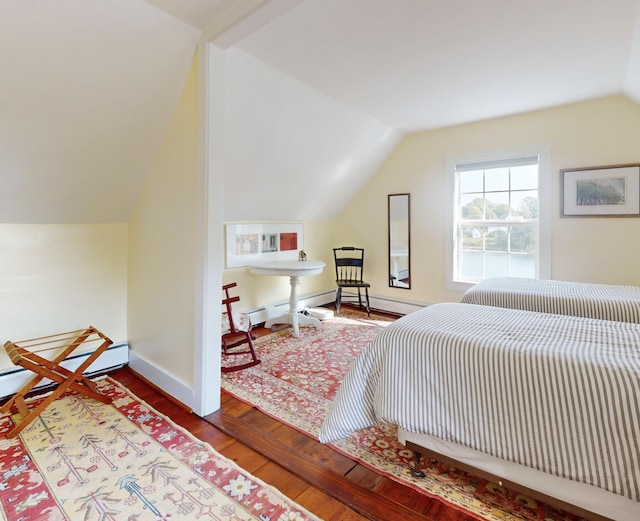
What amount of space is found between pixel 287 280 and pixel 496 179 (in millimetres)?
2701

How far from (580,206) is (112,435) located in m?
4.20

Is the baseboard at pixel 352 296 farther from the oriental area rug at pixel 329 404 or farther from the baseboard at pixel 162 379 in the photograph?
the baseboard at pixel 162 379

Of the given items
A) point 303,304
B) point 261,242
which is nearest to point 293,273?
point 261,242

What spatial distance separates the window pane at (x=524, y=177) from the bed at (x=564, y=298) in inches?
49.5

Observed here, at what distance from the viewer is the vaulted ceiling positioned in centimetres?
178

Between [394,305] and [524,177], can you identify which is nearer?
[524,177]

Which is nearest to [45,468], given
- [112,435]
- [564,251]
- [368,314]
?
[112,435]

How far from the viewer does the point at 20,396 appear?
2084 millimetres

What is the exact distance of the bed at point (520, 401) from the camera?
1.17 meters

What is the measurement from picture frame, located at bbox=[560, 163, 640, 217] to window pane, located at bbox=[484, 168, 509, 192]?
0.54 meters

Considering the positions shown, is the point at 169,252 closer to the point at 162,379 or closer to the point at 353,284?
the point at 162,379

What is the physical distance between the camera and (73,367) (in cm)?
265

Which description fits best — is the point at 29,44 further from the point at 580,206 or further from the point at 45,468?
the point at 580,206

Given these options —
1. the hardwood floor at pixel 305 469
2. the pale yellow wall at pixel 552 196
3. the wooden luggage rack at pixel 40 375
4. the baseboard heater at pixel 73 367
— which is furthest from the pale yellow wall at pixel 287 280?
the hardwood floor at pixel 305 469
